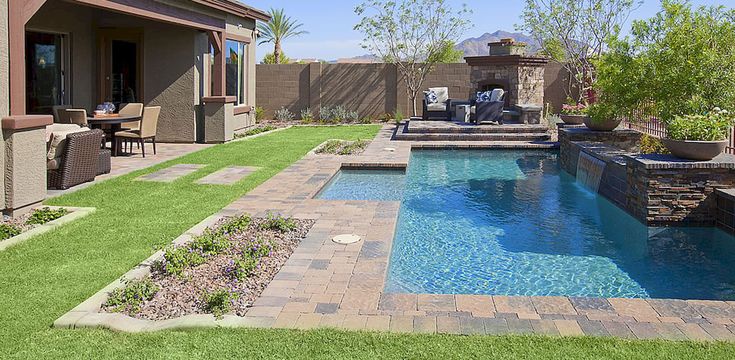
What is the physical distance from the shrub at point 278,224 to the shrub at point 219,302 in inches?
86.5

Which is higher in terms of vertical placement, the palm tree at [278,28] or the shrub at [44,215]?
the palm tree at [278,28]

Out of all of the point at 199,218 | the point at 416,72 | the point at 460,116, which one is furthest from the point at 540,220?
the point at 416,72

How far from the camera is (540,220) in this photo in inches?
334

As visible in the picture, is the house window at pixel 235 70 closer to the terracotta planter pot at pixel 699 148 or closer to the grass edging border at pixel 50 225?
the grass edging border at pixel 50 225

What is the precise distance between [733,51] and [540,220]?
11.5 feet

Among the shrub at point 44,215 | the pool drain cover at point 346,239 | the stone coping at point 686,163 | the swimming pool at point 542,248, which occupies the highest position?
the stone coping at point 686,163

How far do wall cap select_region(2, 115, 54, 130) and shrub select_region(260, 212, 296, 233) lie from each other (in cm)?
285

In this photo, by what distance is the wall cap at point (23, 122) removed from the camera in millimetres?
7066

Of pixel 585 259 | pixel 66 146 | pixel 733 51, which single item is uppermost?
pixel 733 51

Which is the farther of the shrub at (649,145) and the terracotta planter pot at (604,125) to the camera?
the terracotta planter pot at (604,125)

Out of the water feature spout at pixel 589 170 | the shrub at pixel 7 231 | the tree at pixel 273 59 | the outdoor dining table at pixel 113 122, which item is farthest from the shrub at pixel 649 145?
the tree at pixel 273 59

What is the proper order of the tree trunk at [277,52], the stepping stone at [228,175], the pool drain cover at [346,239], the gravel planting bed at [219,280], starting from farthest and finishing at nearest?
the tree trunk at [277,52] → the stepping stone at [228,175] → the pool drain cover at [346,239] → the gravel planting bed at [219,280]

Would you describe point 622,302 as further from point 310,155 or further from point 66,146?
point 310,155

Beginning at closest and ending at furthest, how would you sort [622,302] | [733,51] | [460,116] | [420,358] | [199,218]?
A: 1. [420,358]
2. [622,302]
3. [199,218]
4. [733,51]
5. [460,116]
